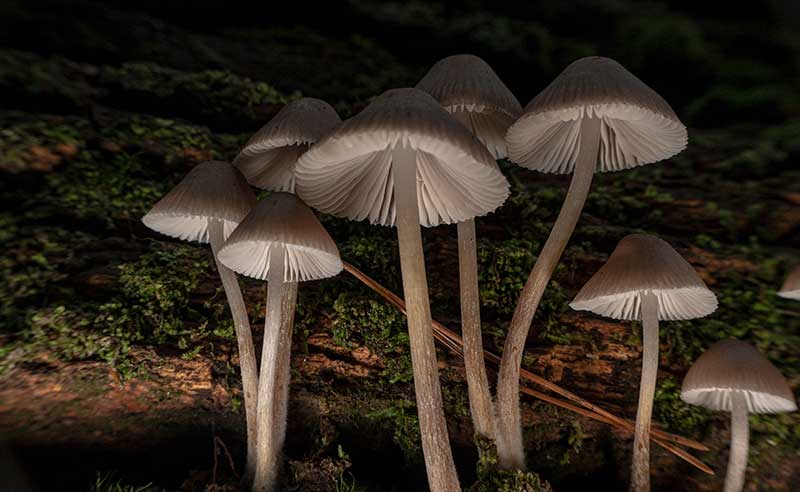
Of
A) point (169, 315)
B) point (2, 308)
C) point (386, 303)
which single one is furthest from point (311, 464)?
point (2, 308)

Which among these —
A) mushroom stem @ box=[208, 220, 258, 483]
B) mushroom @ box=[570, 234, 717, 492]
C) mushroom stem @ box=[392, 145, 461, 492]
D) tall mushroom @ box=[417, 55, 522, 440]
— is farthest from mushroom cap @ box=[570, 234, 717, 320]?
mushroom stem @ box=[208, 220, 258, 483]

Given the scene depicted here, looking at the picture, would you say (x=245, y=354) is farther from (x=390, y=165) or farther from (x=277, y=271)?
(x=390, y=165)

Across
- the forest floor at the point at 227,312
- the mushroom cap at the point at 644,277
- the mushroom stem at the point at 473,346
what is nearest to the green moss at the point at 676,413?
the forest floor at the point at 227,312

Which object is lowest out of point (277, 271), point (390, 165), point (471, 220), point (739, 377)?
point (739, 377)

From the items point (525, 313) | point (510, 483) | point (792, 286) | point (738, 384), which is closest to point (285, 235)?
point (525, 313)

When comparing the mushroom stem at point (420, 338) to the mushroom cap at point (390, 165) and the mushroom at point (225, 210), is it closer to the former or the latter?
the mushroom cap at point (390, 165)

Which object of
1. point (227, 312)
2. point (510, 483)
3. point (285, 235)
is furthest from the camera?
point (227, 312)
